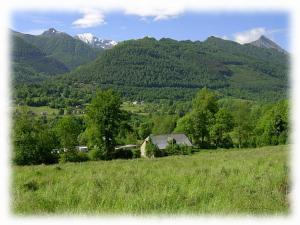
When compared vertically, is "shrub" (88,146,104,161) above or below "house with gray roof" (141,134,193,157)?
below

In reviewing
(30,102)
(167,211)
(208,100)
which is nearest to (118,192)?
(167,211)

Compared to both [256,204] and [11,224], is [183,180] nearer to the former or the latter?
[256,204]

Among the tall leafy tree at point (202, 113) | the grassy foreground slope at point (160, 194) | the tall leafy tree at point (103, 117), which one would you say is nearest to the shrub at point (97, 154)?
the tall leafy tree at point (103, 117)

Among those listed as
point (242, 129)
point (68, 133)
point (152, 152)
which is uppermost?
point (242, 129)

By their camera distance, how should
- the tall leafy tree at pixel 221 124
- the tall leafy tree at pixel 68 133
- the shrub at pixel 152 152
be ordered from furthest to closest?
1. the tall leafy tree at pixel 221 124
2. the shrub at pixel 152 152
3. the tall leafy tree at pixel 68 133

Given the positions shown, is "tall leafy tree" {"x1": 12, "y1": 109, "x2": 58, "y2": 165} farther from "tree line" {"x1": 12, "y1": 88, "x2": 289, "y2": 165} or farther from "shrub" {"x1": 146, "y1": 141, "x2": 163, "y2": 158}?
"shrub" {"x1": 146, "y1": 141, "x2": 163, "y2": 158}

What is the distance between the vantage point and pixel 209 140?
2945 inches

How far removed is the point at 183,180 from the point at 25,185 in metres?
3.13

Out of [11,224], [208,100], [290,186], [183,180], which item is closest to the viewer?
[11,224]

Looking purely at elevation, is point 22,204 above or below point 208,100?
below

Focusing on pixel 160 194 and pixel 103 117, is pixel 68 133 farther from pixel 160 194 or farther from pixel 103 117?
pixel 160 194

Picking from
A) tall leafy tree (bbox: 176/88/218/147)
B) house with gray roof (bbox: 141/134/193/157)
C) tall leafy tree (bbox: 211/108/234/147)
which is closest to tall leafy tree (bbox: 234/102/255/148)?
tall leafy tree (bbox: 211/108/234/147)

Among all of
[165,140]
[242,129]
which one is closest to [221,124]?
[242,129]

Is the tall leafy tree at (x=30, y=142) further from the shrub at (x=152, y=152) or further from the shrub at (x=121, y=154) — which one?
the shrub at (x=152, y=152)
